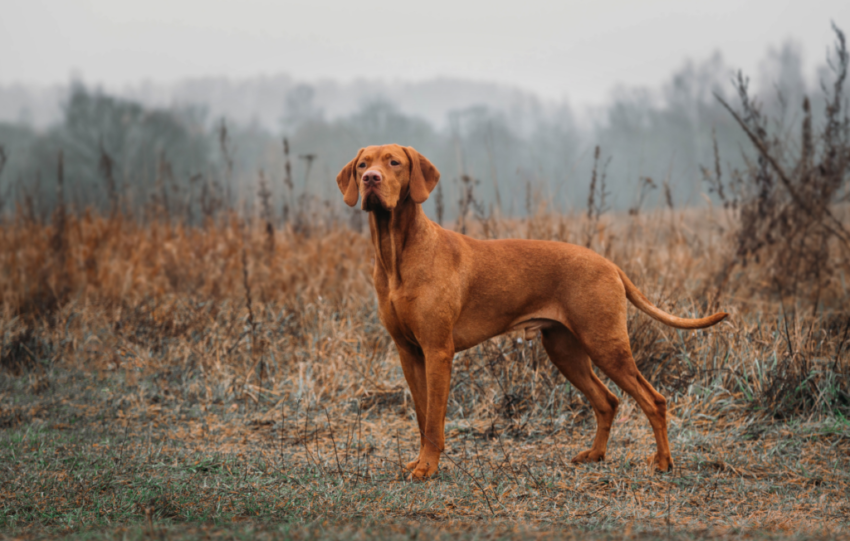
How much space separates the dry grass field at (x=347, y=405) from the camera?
2.59m

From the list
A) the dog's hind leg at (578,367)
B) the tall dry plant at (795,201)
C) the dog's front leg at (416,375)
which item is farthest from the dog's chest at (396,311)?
the tall dry plant at (795,201)

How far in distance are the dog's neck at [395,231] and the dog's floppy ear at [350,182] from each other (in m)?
0.13

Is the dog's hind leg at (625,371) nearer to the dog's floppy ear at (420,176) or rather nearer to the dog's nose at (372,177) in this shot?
the dog's floppy ear at (420,176)

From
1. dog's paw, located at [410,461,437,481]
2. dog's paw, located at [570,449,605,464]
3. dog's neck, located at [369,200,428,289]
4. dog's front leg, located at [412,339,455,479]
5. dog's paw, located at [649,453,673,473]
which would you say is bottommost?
dog's paw, located at [570,449,605,464]

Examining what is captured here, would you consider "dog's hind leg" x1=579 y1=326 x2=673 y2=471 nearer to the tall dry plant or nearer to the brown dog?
the brown dog

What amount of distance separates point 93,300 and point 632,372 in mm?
5740

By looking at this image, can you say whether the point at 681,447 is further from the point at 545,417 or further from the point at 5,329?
the point at 5,329

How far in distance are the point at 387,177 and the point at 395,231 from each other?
30 centimetres

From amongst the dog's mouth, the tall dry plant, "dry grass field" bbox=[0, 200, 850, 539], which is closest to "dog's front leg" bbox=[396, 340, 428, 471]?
"dry grass field" bbox=[0, 200, 850, 539]

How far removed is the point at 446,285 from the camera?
3.21 m

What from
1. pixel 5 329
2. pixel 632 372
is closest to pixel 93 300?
pixel 5 329

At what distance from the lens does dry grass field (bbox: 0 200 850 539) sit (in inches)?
102

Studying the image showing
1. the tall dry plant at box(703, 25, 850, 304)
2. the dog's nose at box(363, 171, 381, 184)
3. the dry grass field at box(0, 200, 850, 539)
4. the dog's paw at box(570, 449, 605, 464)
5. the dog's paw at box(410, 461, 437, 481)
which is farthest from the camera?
the tall dry plant at box(703, 25, 850, 304)

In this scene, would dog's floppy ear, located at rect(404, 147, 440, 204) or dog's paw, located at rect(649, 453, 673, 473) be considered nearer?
dog's floppy ear, located at rect(404, 147, 440, 204)
